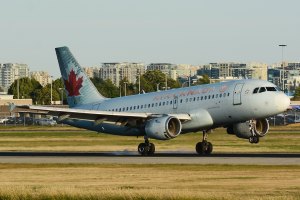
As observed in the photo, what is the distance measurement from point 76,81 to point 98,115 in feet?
30.6

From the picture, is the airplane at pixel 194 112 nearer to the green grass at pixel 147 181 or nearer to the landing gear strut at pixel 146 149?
the landing gear strut at pixel 146 149

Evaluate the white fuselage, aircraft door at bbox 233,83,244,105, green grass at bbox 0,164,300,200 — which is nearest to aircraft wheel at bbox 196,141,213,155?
the white fuselage

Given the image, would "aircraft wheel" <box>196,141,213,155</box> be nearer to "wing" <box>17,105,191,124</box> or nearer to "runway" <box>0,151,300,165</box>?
"wing" <box>17,105,191,124</box>

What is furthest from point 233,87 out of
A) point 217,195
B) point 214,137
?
point 214,137

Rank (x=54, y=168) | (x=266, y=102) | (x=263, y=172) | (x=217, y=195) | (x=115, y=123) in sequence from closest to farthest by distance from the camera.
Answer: (x=217, y=195) → (x=263, y=172) → (x=54, y=168) → (x=266, y=102) → (x=115, y=123)

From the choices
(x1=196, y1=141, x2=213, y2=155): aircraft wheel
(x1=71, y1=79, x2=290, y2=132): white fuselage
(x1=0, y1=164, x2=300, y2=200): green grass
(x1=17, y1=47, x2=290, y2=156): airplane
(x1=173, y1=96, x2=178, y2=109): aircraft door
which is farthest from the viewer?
(x1=196, y1=141, x2=213, y2=155): aircraft wheel

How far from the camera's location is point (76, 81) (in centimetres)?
7731

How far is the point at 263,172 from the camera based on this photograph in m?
48.6

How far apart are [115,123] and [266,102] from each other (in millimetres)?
12183

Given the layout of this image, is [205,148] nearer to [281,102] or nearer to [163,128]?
[163,128]

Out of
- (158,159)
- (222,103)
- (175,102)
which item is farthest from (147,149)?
(222,103)

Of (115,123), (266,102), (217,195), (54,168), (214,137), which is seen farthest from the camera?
(214,137)

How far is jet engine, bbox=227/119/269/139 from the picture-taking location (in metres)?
66.0

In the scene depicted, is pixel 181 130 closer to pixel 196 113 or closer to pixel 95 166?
pixel 196 113
